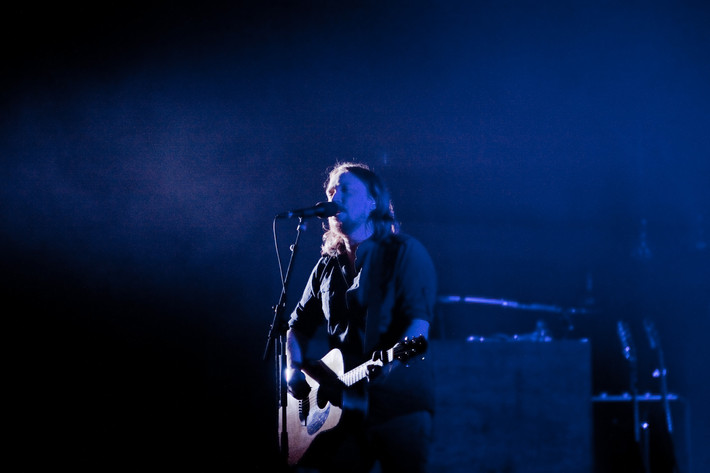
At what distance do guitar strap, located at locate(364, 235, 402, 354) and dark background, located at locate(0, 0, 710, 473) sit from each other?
72.1 inches

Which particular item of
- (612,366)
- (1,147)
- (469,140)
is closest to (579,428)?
(612,366)

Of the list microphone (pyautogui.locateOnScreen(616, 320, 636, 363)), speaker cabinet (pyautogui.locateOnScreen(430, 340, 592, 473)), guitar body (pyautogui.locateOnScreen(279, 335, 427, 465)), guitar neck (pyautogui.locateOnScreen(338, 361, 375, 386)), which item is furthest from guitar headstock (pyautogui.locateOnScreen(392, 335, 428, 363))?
microphone (pyautogui.locateOnScreen(616, 320, 636, 363))

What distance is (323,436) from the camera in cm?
251

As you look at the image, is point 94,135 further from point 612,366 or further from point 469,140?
point 612,366

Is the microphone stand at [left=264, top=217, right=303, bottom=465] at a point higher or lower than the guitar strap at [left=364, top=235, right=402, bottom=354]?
lower

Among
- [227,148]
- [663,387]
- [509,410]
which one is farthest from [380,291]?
[663,387]

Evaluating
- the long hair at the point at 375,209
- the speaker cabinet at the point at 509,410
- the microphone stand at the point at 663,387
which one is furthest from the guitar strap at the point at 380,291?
the microphone stand at the point at 663,387

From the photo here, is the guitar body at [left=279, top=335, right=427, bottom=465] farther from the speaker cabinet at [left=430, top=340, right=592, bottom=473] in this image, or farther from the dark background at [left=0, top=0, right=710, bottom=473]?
the dark background at [left=0, top=0, right=710, bottom=473]

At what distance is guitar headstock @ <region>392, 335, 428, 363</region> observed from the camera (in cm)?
219

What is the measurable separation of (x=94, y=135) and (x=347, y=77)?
1.77 m

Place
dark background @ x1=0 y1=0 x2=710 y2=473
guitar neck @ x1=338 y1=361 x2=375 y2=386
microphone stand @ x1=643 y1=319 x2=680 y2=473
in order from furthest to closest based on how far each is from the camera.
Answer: microphone stand @ x1=643 y1=319 x2=680 y2=473, dark background @ x1=0 y1=0 x2=710 y2=473, guitar neck @ x1=338 y1=361 x2=375 y2=386

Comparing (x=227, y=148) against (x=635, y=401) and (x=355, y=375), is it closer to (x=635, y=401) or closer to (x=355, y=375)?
(x=355, y=375)

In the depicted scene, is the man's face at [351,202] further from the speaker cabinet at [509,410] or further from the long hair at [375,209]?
the speaker cabinet at [509,410]

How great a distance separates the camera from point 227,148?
4500 millimetres
